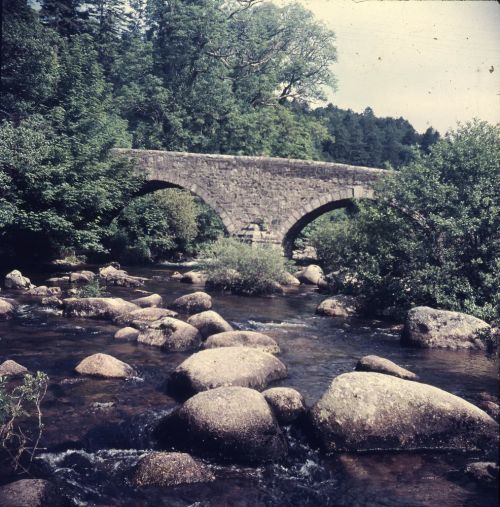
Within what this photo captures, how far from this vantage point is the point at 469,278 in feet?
42.4

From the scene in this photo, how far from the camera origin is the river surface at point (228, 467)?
4.70m

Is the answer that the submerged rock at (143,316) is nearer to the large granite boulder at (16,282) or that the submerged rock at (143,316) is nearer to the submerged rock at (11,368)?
the submerged rock at (11,368)

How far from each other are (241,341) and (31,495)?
491 centimetres

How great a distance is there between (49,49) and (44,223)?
272 inches

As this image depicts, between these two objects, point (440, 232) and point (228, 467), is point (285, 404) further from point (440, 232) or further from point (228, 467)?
point (440, 232)

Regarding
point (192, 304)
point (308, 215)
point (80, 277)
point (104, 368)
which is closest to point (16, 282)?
point (80, 277)

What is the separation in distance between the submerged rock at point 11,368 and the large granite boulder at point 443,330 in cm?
689

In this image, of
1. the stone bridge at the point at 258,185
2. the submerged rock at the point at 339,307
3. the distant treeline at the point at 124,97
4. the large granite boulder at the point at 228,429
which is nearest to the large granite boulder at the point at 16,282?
the distant treeline at the point at 124,97

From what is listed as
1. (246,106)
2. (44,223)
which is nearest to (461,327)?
(44,223)

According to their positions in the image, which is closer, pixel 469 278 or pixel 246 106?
pixel 469 278

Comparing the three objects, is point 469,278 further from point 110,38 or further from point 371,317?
point 110,38

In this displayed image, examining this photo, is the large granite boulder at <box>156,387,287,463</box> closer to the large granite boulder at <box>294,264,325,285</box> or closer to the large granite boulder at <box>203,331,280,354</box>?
the large granite boulder at <box>203,331,280,354</box>

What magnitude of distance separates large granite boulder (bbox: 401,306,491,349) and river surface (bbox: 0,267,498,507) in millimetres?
326

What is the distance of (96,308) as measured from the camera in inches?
456
